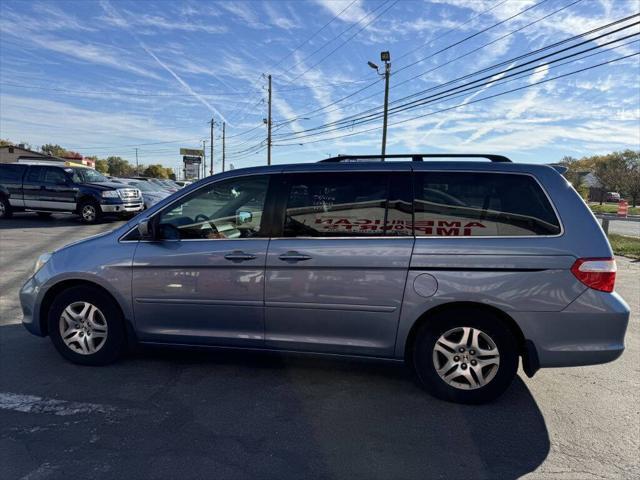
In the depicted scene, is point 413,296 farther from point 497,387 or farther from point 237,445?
point 237,445

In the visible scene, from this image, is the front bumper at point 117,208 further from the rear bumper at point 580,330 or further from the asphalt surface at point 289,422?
the rear bumper at point 580,330

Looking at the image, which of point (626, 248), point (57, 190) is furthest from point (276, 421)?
point (57, 190)

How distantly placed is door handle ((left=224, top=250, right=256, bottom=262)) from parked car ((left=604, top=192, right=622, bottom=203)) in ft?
261

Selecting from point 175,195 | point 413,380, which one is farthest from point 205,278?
point 413,380

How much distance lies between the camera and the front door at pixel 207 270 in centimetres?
369

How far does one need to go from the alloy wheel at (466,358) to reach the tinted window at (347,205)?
87 centimetres

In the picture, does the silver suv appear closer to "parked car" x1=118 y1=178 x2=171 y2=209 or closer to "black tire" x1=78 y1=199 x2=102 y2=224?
"black tire" x1=78 y1=199 x2=102 y2=224

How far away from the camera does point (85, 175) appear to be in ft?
52.5

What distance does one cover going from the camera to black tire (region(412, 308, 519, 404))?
3.38m

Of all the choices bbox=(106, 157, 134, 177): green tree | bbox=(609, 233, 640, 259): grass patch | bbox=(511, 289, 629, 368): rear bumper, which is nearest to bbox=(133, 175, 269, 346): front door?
bbox=(511, 289, 629, 368): rear bumper

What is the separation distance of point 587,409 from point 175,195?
3746 millimetres

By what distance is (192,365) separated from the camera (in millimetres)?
4148

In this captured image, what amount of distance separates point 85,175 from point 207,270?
47.5 ft

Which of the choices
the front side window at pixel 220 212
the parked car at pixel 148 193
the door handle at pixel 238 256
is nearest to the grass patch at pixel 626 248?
the front side window at pixel 220 212
